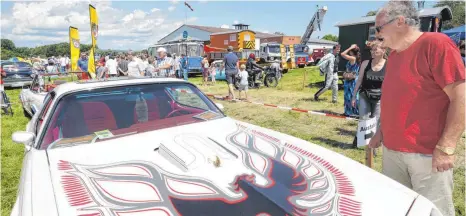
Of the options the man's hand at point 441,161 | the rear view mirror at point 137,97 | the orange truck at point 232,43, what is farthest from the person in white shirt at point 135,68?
the orange truck at point 232,43

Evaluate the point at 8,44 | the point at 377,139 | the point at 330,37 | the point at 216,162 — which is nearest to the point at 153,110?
the point at 216,162

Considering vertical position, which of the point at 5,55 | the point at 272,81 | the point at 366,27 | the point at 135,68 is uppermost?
the point at 5,55

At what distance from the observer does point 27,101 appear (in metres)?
7.04

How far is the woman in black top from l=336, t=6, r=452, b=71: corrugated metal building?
19.8 feet

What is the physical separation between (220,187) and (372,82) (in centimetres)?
302

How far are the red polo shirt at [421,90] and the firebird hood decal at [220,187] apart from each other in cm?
49

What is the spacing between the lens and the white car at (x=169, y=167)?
1556mm

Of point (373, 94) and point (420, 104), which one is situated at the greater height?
point (420, 104)

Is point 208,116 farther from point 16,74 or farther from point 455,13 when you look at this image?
point 455,13

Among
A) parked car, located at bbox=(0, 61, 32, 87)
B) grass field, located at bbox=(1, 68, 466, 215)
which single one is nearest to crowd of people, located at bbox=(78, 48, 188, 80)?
grass field, located at bbox=(1, 68, 466, 215)

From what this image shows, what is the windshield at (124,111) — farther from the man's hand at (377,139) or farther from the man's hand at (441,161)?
the man's hand at (441,161)

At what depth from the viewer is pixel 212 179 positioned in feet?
5.96

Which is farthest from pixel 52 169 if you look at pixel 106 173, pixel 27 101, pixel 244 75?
pixel 244 75

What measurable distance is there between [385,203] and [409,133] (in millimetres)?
536
